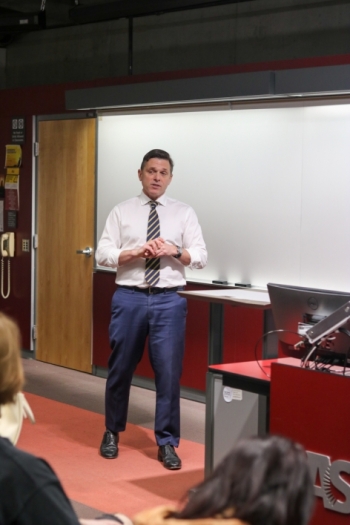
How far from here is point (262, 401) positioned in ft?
12.0

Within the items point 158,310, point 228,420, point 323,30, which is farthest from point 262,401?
point 323,30

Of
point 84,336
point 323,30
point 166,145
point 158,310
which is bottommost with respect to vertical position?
point 84,336

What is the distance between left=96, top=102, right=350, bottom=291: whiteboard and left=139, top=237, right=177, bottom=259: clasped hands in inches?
58.7

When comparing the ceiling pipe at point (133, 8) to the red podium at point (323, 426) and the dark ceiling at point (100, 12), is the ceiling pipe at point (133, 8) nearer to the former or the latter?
the dark ceiling at point (100, 12)

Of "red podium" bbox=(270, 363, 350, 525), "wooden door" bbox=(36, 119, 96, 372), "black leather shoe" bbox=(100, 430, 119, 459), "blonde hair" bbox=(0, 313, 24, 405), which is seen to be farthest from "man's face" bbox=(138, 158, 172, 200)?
"blonde hair" bbox=(0, 313, 24, 405)

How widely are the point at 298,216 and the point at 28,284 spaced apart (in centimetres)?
317

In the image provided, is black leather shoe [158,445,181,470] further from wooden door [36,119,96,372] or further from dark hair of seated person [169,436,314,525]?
dark hair of seated person [169,436,314,525]

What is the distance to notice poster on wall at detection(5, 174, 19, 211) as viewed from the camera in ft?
26.6

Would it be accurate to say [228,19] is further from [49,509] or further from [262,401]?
[49,509]

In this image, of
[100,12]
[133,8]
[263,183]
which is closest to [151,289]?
[263,183]

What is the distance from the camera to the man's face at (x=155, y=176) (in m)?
4.85

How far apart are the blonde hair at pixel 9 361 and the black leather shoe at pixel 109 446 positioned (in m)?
3.20

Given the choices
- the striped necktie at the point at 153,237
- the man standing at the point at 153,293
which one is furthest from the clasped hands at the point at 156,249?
the striped necktie at the point at 153,237

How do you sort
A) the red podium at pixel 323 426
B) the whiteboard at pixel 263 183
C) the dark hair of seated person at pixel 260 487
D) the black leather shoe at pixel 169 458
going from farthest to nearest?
the whiteboard at pixel 263 183
the black leather shoe at pixel 169 458
the red podium at pixel 323 426
the dark hair of seated person at pixel 260 487
